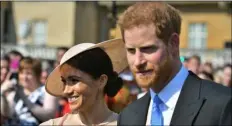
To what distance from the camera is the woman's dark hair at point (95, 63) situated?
138 inches

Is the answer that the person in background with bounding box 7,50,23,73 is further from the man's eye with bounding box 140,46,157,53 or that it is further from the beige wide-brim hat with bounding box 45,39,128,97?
the man's eye with bounding box 140,46,157,53

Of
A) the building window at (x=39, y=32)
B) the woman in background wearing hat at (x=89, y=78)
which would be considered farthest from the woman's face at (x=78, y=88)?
the building window at (x=39, y=32)

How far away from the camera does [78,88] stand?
3467mm

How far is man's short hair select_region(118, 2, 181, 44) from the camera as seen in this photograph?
2580 millimetres

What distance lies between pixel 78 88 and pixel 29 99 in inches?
88.9

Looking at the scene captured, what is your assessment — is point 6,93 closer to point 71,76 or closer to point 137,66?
point 71,76

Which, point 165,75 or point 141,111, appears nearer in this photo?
point 165,75

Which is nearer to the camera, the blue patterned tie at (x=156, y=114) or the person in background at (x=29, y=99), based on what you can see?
the blue patterned tie at (x=156, y=114)

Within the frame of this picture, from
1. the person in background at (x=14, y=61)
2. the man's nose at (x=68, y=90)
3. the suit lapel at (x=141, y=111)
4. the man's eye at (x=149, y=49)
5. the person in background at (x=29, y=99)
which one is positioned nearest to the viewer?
the man's eye at (x=149, y=49)

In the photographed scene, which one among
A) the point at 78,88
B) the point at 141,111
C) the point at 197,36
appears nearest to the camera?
the point at 141,111

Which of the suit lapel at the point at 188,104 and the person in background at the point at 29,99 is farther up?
the suit lapel at the point at 188,104

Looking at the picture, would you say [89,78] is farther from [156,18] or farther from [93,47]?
[156,18]

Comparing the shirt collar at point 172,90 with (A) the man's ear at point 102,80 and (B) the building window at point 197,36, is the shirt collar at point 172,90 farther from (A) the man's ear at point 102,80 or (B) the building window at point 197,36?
(B) the building window at point 197,36

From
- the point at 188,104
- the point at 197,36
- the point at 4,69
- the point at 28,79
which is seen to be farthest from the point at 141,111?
the point at 197,36
